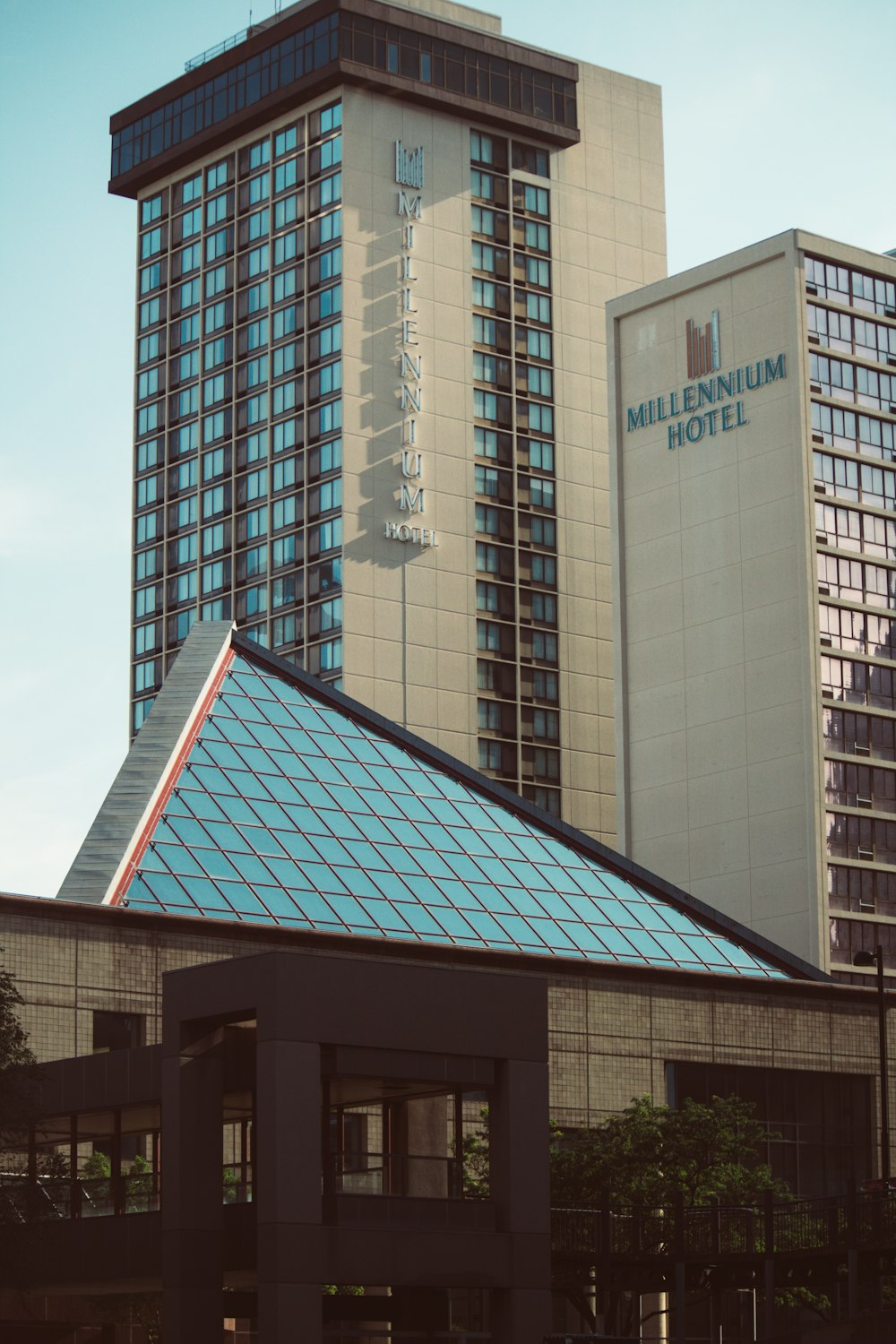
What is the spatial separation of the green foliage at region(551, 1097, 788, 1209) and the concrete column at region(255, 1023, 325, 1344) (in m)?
13.6

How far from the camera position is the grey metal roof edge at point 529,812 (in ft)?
259

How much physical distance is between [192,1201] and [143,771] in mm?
26540

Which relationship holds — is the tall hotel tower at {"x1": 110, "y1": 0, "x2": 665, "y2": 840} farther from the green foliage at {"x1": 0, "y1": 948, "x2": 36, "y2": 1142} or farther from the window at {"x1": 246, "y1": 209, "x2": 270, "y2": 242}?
the green foliage at {"x1": 0, "y1": 948, "x2": 36, "y2": 1142}

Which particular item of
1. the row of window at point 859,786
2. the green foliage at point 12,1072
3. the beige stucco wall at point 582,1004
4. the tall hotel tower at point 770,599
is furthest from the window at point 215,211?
the green foliage at point 12,1072

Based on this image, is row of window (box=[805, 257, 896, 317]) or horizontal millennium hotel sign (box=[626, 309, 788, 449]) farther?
horizontal millennium hotel sign (box=[626, 309, 788, 449])

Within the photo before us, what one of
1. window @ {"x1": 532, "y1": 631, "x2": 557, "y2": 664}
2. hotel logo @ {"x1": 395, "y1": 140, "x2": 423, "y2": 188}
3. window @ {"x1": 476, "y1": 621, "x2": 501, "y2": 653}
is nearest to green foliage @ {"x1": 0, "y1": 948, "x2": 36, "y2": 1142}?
window @ {"x1": 476, "y1": 621, "x2": 501, "y2": 653}

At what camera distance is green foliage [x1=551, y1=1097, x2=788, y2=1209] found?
187ft

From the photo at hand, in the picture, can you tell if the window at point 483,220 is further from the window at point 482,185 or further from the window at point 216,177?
the window at point 216,177

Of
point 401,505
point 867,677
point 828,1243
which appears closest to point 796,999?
point 828,1243

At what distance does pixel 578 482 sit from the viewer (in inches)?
6137

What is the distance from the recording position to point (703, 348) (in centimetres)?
12544

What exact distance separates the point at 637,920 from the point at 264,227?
8683 cm

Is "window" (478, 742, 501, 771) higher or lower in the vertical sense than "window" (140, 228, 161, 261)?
lower

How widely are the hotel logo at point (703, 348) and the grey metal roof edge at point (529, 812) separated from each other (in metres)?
50.7
